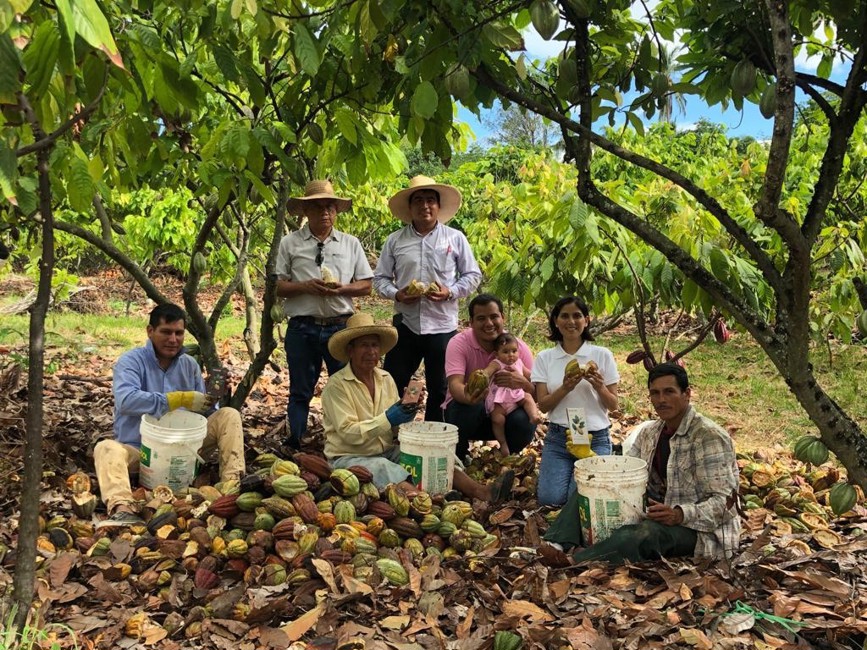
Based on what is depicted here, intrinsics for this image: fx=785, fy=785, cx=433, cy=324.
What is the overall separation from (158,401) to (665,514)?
227 cm

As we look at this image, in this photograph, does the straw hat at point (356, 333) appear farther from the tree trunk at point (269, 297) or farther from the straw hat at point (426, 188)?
the straw hat at point (426, 188)

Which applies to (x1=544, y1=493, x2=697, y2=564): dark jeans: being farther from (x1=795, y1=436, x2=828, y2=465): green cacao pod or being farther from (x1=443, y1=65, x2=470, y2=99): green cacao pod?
(x1=443, y1=65, x2=470, y2=99): green cacao pod

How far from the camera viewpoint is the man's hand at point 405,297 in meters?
4.19

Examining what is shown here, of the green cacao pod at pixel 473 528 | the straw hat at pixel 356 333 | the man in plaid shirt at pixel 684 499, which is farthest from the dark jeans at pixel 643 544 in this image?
the straw hat at pixel 356 333

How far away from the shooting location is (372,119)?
4.01 m

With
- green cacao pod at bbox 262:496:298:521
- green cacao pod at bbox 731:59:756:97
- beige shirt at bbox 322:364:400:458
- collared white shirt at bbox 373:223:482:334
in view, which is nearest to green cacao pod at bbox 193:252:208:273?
collared white shirt at bbox 373:223:482:334

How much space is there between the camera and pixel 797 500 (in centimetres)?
375

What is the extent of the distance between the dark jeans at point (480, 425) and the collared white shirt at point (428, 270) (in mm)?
449

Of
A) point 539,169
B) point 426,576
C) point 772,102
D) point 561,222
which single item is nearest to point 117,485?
point 426,576

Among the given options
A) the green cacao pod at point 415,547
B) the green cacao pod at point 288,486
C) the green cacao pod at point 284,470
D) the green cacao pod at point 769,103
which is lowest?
the green cacao pod at point 415,547

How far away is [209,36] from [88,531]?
1.96 metres

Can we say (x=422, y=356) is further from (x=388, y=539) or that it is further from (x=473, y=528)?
(x=388, y=539)

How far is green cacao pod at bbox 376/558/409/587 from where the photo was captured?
2805 millimetres

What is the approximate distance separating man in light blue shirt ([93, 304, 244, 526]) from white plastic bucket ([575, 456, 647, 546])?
166 cm
